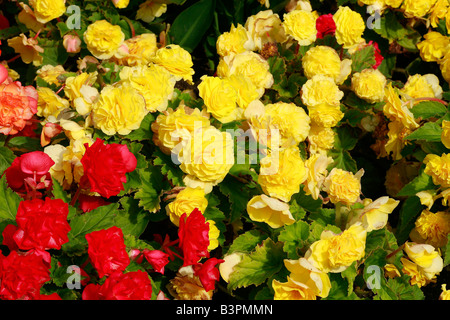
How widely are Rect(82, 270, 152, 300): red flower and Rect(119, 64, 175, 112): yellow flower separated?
0.62 meters

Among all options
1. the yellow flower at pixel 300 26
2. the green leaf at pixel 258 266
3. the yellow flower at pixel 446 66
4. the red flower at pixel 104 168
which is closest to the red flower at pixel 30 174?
the red flower at pixel 104 168

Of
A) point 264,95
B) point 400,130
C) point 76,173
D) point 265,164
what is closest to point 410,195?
point 400,130

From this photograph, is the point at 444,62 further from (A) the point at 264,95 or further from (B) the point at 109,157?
(B) the point at 109,157

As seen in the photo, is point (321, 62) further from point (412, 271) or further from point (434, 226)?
point (412, 271)

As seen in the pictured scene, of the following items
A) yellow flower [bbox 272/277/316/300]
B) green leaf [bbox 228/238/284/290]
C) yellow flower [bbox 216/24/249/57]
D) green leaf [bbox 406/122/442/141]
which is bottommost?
green leaf [bbox 228/238/284/290]

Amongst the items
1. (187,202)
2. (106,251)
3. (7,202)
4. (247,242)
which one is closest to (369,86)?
(247,242)

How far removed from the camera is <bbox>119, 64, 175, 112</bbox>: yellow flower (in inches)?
64.9

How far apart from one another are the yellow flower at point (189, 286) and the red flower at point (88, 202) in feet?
1.07

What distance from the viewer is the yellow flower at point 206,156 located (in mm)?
1513

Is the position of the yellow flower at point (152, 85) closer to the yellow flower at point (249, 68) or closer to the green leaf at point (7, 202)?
the yellow flower at point (249, 68)

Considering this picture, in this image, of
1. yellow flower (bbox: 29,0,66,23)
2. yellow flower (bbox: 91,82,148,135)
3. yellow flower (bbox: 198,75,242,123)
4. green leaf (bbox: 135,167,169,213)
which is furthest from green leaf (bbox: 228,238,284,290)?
yellow flower (bbox: 29,0,66,23)

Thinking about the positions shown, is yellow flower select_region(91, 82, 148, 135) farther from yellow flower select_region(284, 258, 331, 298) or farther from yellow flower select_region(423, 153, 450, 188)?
yellow flower select_region(423, 153, 450, 188)

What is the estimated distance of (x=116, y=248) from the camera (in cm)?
123

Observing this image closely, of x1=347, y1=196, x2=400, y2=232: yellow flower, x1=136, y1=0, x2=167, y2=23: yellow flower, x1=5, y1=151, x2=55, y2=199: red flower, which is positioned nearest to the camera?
x1=5, y1=151, x2=55, y2=199: red flower
